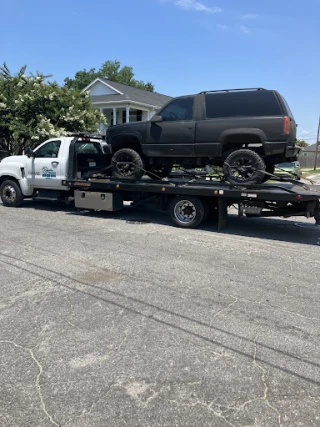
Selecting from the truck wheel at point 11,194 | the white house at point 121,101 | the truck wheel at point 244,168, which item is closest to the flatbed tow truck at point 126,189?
the truck wheel at point 11,194

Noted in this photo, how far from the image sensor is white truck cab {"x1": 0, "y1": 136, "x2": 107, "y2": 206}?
998cm

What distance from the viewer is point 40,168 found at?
10.3 m

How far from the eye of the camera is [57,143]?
10.1 metres

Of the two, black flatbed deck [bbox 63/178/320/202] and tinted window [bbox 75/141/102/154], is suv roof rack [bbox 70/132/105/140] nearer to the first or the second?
tinted window [bbox 75/141/102/154]

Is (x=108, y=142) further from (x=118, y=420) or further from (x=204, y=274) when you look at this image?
(x=118, y=420)

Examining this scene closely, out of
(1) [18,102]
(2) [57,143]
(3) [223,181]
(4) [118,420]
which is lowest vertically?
(4) [118,420]

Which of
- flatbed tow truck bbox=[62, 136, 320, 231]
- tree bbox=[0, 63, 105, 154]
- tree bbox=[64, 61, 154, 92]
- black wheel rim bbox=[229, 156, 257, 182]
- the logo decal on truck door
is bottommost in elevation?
flatbed tow truck bbox=[62, 136, 320, 231]

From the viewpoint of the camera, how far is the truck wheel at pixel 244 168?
757cm

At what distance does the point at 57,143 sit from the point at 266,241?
6.09 m

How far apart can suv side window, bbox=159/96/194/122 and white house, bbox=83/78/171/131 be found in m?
20.6

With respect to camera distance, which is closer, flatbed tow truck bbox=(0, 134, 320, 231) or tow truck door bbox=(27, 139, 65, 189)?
flatbed tow truck bbox=(0, 134, 320, 231)

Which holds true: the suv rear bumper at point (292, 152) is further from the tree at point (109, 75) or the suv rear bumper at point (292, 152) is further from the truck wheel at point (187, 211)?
the tree at point (109, 75)

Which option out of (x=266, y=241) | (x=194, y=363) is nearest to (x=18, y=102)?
(x=266, y=241)

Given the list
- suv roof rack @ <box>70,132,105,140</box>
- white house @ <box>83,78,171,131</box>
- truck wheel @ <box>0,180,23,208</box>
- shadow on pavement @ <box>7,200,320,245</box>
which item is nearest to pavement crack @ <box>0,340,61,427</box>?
shadow on pavement @ <box>7,200,320,245</box>
